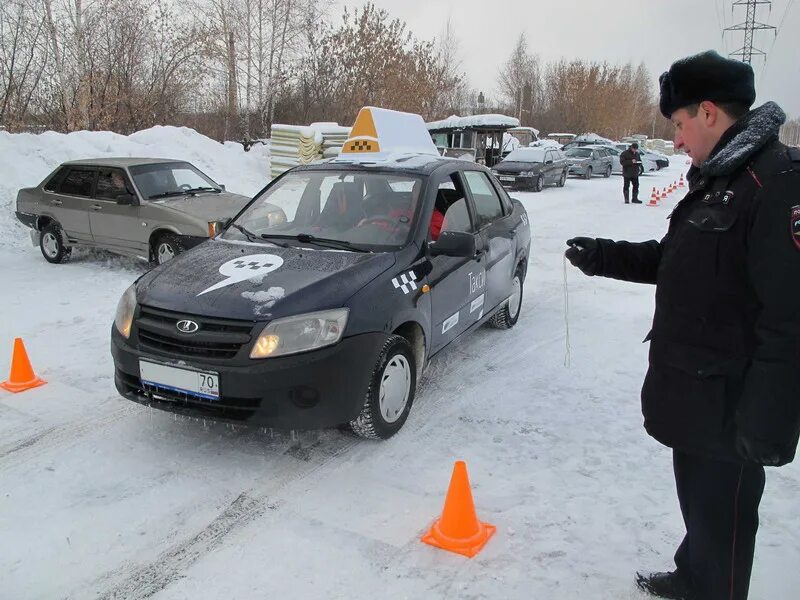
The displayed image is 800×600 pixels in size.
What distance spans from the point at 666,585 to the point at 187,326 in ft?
8.89

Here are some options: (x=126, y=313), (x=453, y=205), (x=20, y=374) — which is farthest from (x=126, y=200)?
(x=453, y=205)

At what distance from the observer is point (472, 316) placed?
17.1 feet

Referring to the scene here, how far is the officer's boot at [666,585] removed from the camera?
268cm

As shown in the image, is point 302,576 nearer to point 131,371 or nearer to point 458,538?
point 458,538

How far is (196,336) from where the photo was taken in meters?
3.54

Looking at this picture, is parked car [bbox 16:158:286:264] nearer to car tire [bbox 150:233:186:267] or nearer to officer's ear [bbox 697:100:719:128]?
car tire [bbox 150:233:186:267]

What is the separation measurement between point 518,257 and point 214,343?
11.5 ft

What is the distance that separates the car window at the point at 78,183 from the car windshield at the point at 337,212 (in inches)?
193

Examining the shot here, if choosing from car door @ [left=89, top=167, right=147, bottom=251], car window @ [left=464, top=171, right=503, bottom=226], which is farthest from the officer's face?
car door @ [left=89, top=167, right=147, bottom=251]

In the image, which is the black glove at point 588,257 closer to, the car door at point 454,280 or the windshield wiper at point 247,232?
the car door at point 454,280

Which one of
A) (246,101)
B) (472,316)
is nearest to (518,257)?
(472,316)

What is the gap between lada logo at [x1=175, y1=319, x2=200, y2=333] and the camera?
11.7 feet

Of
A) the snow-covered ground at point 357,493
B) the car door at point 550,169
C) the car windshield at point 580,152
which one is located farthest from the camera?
the car windshield at point 580,152

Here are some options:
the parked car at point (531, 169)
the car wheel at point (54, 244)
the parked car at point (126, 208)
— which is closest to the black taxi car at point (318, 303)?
the parked car at point (126, 208)
